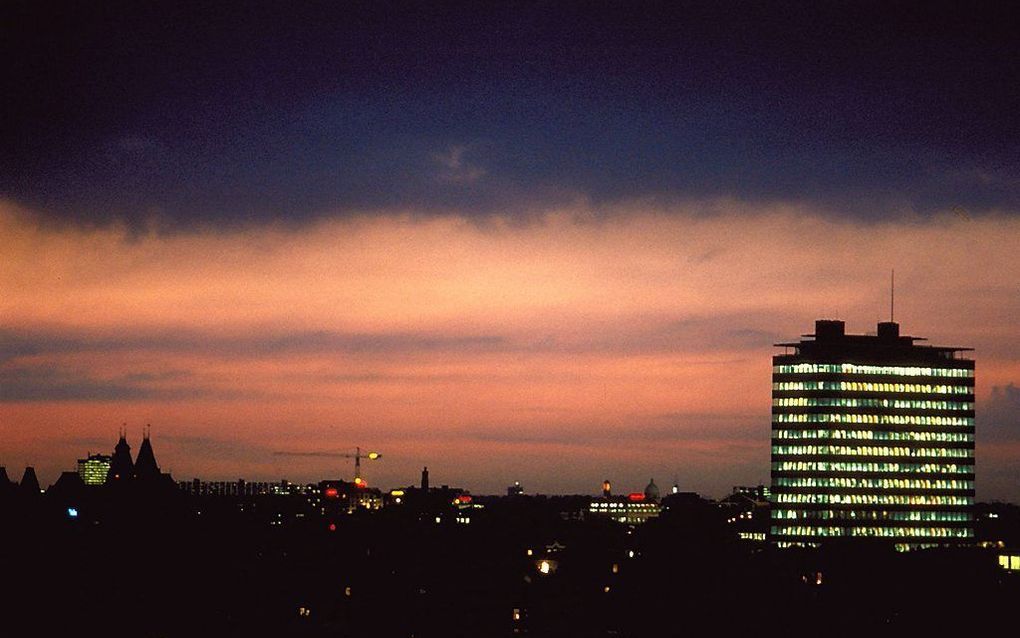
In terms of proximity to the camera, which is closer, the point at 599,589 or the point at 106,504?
the point at 599,589

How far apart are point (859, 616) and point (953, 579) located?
23.9 meters

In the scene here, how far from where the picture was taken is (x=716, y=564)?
618 ft

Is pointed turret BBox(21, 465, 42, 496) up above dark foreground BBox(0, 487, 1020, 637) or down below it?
above

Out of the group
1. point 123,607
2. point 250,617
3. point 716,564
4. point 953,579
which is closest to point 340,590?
point 250,617

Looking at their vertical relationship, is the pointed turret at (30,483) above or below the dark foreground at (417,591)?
above

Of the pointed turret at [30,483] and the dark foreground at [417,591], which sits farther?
the pointed turret at [30,483]

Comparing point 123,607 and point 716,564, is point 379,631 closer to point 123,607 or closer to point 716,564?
point 123,607

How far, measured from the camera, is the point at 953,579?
164m

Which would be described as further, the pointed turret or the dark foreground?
the pointed turret

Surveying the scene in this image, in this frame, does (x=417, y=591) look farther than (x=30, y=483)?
No

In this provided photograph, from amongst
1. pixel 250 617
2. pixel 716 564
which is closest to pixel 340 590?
pixel 250 617

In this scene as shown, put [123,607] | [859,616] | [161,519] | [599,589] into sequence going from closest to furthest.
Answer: [123,607] → [859,616] → [599,589] → [161,519]

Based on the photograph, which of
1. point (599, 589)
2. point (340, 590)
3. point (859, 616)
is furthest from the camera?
point (599, 589)

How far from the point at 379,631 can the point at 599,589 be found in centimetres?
4776
